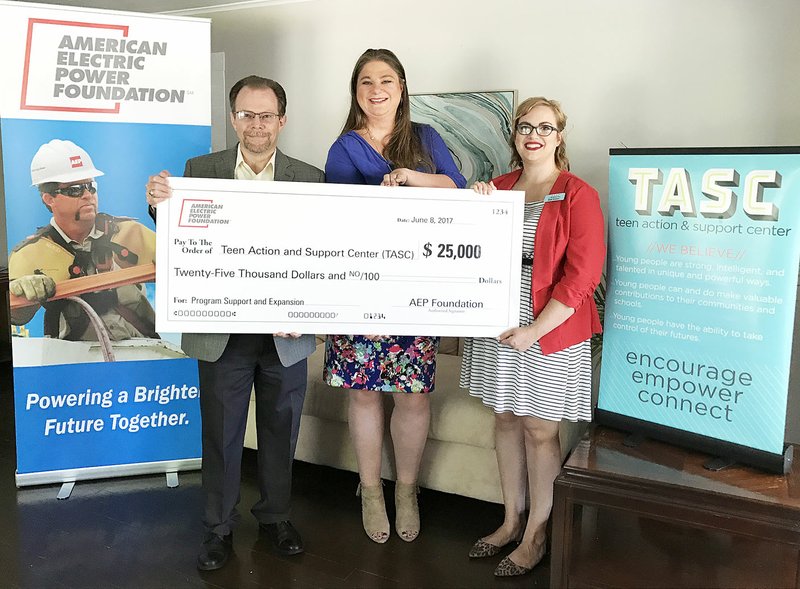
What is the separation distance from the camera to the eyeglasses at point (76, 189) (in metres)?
2.69

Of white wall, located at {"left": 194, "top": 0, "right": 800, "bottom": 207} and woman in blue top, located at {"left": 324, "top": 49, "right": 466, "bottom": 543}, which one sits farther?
white wall, located at {"left": 194, "top": 0, "right": 800, "bottom": 207}

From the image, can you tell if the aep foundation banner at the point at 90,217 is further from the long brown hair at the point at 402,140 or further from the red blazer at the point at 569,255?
the red blazer at the point at 569,255

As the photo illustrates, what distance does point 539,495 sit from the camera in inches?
89.4

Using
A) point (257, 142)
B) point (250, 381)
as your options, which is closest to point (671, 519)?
point (250, 381)

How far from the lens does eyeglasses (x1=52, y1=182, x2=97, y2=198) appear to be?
8.82ft

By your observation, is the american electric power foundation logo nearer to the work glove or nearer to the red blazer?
the work glove

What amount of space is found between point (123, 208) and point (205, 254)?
0.90 meters

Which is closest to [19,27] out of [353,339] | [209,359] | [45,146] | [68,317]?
[45,146]

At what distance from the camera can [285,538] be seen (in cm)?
238

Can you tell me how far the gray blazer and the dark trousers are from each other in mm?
61

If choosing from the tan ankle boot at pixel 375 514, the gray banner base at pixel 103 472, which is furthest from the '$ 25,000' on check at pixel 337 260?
the gray banner base at pixel 103 472

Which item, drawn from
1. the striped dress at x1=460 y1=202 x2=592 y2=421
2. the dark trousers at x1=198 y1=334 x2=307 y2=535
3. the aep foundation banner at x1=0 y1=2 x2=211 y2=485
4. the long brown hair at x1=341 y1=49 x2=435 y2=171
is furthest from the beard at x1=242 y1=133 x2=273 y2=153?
the striped dress at x1=460 y1=202 x2=592 y2=421

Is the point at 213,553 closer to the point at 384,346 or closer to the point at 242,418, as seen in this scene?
the point at 242,418

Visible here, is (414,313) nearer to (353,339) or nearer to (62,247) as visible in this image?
(353,339)
